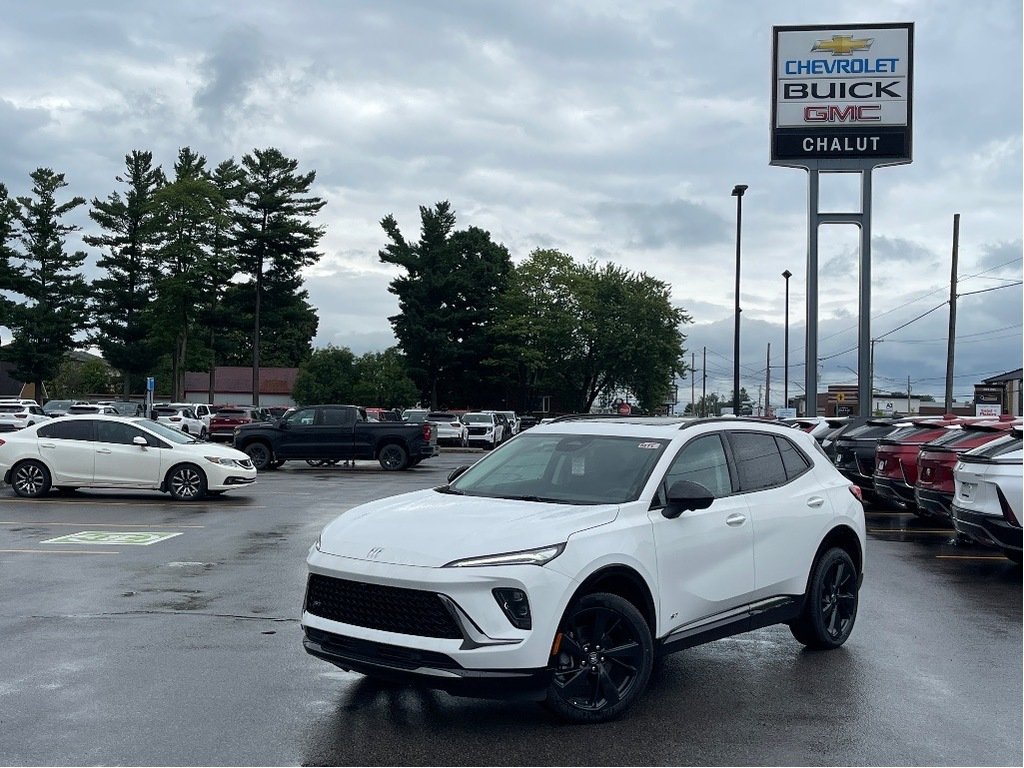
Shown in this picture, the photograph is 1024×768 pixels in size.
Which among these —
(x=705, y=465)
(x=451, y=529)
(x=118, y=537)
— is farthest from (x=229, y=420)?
(x=451, y=529)

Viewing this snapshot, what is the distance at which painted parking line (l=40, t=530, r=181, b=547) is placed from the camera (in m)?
13.8

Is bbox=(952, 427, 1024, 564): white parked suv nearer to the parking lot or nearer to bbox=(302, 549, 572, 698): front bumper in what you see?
the parking lot

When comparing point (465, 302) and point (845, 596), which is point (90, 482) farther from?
point (465, 302)

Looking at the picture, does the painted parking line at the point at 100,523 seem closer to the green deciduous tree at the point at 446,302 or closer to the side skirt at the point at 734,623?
the side skirt at the point at 734,623

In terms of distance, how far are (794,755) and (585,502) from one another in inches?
73.7

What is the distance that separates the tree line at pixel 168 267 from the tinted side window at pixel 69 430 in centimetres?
4399

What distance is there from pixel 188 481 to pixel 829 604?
14.0m

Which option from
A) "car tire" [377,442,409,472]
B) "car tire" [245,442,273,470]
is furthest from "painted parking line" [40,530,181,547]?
"car tire" [377,442,409,472]

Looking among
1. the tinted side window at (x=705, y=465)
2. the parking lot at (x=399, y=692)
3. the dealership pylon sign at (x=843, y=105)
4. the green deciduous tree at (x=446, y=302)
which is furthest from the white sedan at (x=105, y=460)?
the green deciduous tree at (x=446, y=302)

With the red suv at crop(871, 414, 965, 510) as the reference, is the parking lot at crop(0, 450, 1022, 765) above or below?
below

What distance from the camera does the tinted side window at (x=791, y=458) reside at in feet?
27.0

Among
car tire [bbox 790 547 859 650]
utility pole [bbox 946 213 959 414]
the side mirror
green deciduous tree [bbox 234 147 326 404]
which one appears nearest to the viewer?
the side mirror

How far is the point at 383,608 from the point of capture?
19.6 feet

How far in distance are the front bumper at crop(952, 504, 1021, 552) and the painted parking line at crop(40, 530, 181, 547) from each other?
372 inches
